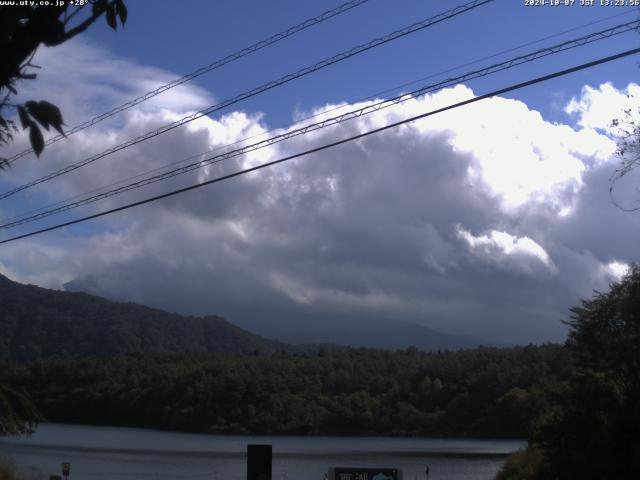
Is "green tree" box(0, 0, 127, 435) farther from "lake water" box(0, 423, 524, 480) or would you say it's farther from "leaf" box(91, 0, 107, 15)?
"lake water" box(0, 423, 524, 480)

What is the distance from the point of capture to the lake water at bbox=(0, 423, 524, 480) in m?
60.8

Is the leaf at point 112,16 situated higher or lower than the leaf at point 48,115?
higher

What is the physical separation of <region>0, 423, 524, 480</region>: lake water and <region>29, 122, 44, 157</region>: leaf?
47270 millimetres

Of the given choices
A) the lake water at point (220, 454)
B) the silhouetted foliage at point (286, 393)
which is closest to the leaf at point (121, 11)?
the lake water at point (220, 454)

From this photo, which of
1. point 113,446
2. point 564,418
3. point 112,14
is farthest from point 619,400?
point 113,446

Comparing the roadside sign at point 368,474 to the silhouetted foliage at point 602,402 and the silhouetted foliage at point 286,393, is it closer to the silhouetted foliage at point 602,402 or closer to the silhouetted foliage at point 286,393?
the silhouetted foliage at point 602,402

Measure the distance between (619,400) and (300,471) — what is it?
4248 cm

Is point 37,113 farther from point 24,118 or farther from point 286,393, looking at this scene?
point 286,393

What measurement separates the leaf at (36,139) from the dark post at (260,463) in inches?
507

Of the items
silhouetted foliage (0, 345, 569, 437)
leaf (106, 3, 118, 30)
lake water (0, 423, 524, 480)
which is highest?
silhouetted foliage (0, 345, 569, 437)

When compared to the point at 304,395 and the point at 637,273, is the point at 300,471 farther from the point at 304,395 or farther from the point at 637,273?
the point at 304,395

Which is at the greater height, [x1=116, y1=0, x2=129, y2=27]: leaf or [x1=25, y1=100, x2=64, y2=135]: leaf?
[x1=116, y1=0, x2=129, y2=27]: leaf

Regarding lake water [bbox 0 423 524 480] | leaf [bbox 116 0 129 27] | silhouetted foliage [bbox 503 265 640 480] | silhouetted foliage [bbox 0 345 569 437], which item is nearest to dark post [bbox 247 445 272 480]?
silhouetted foliage [bbox 503 265 640 480]

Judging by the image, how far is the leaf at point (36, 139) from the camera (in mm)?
5359
